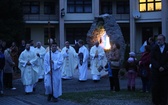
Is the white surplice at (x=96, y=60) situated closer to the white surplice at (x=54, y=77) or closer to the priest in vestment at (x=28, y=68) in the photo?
the priest in vestment at (x=28, y=68)

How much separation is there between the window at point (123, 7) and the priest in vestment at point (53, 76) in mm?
36542

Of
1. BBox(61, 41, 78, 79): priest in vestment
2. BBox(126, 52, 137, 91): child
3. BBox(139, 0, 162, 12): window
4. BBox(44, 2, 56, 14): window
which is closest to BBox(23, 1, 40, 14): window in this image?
BBox(44, 2, 56, 14): window

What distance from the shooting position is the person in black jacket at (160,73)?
418 inches

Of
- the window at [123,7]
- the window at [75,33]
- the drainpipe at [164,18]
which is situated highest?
the window at [123,7]

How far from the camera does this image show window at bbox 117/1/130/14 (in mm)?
48125

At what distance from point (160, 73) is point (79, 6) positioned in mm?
37693

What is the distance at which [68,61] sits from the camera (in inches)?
780

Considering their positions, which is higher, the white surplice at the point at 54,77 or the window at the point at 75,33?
the window at the point at 75,33

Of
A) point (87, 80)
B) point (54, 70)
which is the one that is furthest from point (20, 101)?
point (87, 80)

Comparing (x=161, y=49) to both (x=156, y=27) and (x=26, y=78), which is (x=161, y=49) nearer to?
(x=26, y=78)

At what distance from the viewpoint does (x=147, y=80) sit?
13523mm

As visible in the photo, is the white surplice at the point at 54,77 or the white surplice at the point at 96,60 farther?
the white surplice at the point at 96,60

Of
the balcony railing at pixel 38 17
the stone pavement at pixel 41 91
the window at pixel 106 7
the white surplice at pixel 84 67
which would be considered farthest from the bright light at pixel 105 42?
the window at pixel 106 7

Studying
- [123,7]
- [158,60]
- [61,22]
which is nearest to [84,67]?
[158,60]
